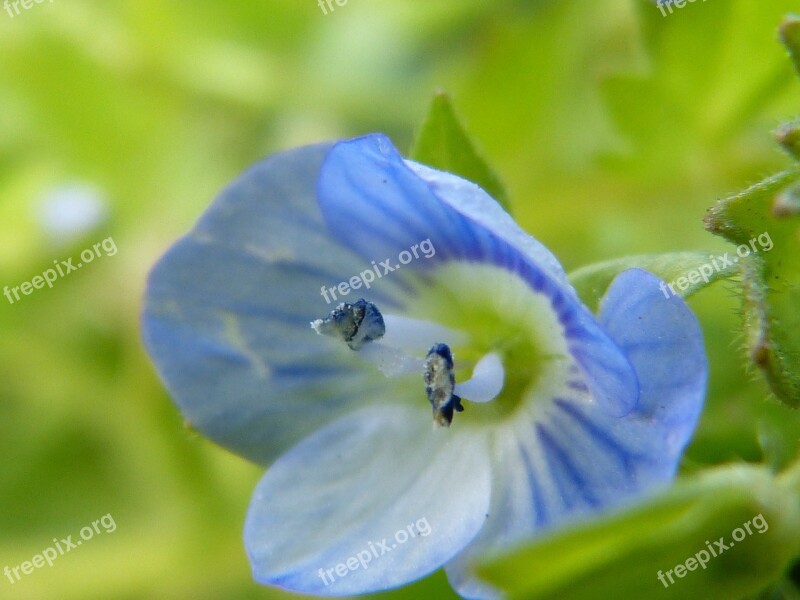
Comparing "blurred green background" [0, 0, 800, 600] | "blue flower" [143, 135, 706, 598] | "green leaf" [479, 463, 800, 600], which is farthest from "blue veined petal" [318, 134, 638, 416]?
"blurred green background" [0, 0, 800, 600]

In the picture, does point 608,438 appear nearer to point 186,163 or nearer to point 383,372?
point 383,372

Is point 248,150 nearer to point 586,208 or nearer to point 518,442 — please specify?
point 586,208

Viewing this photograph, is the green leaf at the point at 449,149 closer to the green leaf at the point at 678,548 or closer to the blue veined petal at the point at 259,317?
the blue veined petal at the point at 259,317

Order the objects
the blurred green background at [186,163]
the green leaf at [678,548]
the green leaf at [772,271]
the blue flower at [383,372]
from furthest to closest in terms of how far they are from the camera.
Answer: the blurred green background at [186,163]
the blue flower at [383,372]
the green leaf at [772,271]
the green leaf at [678,548]

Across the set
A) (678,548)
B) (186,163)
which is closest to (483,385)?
(678,548)

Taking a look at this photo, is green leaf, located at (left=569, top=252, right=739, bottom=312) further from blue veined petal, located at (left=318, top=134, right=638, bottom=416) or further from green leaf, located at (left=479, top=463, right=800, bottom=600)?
green leaf, located at (left=479, top=463, right=800, bottom=600)

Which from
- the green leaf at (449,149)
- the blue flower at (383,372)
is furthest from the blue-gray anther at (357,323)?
the green leaf at (449,149)
